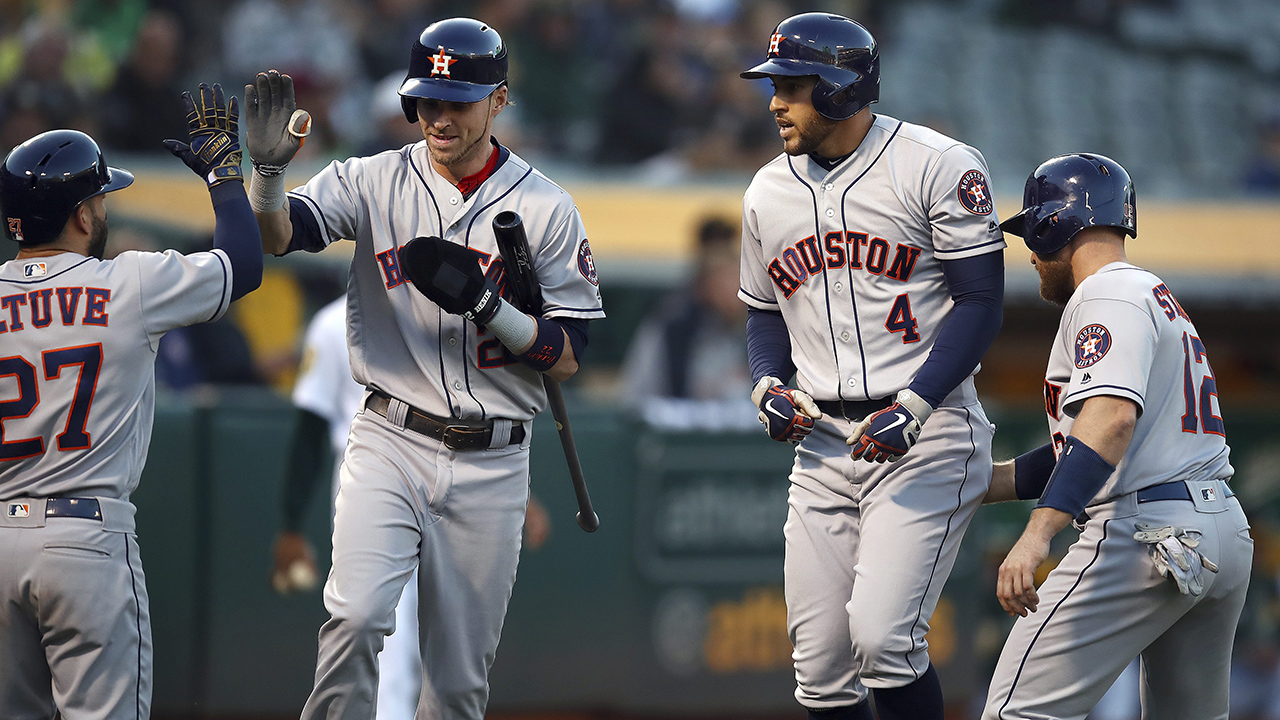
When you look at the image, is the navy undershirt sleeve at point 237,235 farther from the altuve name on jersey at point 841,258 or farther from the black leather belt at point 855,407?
the black leather belt at point 855,407

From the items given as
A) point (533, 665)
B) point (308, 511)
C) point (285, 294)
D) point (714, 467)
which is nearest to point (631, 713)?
point (533, 665)

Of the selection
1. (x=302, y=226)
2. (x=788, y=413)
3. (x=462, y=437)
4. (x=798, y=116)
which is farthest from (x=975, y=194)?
(x=302, y=226)

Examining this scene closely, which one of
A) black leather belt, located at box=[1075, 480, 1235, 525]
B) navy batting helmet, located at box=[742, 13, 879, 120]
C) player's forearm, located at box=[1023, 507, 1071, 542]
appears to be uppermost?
navy batting helmet, located at box=[742, 13, 879, 120]

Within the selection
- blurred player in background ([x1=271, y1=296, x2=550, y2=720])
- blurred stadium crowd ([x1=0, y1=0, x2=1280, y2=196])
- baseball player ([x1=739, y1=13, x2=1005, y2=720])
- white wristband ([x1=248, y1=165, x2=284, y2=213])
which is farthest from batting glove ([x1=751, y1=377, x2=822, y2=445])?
blurred stadium crowd ([x1=0, y1=0, x2=1280, y2=196])

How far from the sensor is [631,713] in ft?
22.5

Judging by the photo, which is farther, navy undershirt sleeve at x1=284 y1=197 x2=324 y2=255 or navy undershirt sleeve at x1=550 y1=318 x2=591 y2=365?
navy undershirt sleeve at x1=550 y1=318 x2=591 y2=365

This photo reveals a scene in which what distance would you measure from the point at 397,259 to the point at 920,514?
1.53 meters

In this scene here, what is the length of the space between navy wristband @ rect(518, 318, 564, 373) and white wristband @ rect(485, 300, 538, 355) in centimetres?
2

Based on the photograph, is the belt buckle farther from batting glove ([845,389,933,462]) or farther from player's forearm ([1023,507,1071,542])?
player's forearm ([1023,507,1071,542])

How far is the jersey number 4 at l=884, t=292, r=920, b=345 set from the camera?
11.9 ft

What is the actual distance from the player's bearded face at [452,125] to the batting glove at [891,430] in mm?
1269

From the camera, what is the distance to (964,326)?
11.5 ft

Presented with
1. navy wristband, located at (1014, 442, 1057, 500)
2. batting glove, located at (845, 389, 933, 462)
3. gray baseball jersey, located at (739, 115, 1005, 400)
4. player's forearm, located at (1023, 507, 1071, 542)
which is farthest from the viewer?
navy wristband, located at (1014, 442, 1057, 500)

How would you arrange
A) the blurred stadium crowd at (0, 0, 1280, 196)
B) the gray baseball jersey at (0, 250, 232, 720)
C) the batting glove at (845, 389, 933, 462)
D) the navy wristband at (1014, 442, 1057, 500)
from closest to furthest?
the gray baseball jersey at (0, 250, 232, 720), the batting glove at (845, 389, 933, 462), the navy wristband at (1014, 442, 1057, 500), the blurred stadium crowd at (0, 0, 1280, 196)
